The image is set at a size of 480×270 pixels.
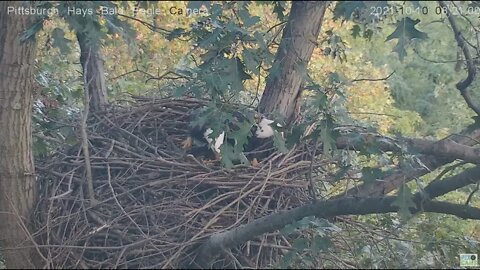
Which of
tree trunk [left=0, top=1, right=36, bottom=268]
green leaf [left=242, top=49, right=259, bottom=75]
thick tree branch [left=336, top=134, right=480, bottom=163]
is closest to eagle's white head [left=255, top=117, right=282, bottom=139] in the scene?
thick tree branch [left=336, top=134, right=480, bottom=163]

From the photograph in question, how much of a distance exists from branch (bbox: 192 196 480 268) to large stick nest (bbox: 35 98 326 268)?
4.0 inches

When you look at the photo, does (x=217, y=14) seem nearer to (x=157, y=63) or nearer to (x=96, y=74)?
(x=96, y=74)

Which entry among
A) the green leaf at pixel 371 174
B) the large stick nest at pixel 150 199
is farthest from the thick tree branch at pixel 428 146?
the large stick nest at pixel 150 199

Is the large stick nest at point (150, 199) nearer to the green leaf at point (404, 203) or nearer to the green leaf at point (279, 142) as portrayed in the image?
the green leaf at point (279, 142)

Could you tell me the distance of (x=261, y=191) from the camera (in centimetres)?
457

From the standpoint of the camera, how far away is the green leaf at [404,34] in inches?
145

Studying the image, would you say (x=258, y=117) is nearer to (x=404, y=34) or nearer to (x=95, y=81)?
(x=95, y=81)

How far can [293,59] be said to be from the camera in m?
4.88

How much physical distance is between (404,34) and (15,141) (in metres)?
2.11

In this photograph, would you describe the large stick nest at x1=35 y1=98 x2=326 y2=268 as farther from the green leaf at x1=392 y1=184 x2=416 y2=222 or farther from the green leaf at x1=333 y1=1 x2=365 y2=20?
the green leaf at x1=333 y1=1 x2=365 y2=20

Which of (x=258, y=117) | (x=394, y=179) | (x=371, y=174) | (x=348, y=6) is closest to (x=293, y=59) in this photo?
(x=258, y=117)

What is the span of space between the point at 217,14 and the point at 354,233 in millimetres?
1393

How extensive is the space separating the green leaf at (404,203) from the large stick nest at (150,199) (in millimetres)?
721

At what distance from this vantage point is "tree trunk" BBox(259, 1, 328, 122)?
4.74 metres
